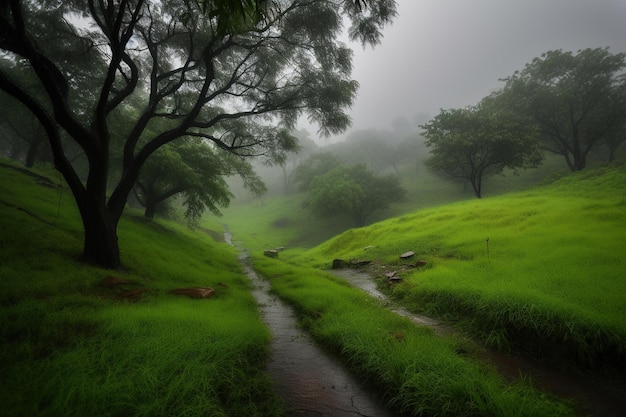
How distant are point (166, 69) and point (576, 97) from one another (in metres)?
47.0

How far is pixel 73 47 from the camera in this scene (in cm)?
1048

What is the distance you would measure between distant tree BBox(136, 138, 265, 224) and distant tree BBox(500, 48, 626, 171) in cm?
4023

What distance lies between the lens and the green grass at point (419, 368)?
3.19 meters

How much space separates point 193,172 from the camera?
18.4m

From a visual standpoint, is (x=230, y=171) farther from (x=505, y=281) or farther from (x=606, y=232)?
→ (x=606, y=232)

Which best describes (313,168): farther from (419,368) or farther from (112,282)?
(419,368)

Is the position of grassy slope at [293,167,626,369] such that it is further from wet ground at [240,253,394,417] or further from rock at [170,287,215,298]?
rock at [170,287,215,298]

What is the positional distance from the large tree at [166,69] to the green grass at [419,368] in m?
7.66

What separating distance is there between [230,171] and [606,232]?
2054 centimetres

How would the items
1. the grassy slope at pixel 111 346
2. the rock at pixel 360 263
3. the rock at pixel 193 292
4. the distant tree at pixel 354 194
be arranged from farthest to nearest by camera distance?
1. the distant tree at pixel 354 194
2. the rock at pixel 360 263
3. the rock at pixel 193 292
4. the grassy slope at pixel 111 346

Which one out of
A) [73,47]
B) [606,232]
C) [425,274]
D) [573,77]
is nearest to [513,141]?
[573,77]

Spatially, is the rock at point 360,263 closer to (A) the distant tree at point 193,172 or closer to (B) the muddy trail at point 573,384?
(A) the distant tree at point 193,172

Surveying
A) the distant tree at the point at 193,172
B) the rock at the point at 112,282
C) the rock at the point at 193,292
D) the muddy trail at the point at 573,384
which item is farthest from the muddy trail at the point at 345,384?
the distant tree at the point at 193,172

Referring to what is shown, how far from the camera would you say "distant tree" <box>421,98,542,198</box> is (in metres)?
29.9
